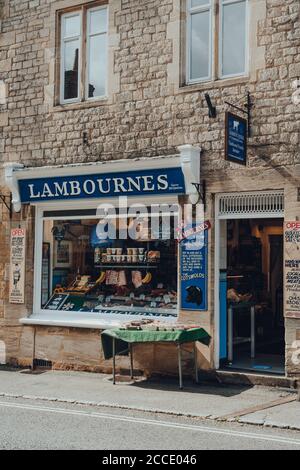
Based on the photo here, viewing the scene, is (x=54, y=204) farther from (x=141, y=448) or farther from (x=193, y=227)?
(x=141, y=448)

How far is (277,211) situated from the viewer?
36.2 ft

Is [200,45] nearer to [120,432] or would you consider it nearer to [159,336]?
[159,336]

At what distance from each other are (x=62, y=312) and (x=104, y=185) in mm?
2728

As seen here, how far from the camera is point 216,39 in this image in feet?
38.6

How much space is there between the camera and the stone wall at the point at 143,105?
10922 mm

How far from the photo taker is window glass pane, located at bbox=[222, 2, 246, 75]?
1152 centimetres

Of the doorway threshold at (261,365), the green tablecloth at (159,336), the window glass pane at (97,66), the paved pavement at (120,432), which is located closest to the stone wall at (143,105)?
the window glass pane at (97,66)

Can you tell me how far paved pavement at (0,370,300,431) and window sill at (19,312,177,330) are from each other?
0.92m

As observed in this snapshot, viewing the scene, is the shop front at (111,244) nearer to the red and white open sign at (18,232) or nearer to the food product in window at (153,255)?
the food product in window at (153,255)

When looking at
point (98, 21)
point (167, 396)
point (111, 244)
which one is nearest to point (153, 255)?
point (111, 244)

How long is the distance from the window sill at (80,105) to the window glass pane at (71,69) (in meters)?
0.31

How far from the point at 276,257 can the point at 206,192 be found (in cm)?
420

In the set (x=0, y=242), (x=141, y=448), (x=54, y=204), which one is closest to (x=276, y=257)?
(x=54, y=204)
